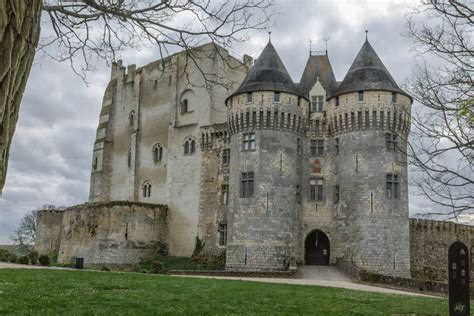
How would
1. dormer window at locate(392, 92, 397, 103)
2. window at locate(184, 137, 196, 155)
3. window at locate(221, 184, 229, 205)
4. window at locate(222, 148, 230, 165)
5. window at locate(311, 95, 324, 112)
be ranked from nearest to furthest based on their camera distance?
dormer window at locate(392, 92, 397, 103) → window at locate(311, 95, 324, 112) → window at locate(221, 184, 229, 205) → window at locate(222, 148, 230, 165) → window at locate(184, 137, 196, 155)

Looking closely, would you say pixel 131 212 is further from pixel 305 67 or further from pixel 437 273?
pixel 437 273

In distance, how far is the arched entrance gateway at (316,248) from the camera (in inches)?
1379

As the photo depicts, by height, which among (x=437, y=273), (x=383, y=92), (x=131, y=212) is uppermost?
(x=383, y=92)

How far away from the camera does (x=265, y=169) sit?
33875 mm

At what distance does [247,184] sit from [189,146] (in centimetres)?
995

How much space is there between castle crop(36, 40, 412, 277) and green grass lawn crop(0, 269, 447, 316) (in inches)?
606

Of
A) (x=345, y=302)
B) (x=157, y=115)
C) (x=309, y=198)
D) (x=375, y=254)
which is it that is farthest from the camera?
(x=157, y=115)

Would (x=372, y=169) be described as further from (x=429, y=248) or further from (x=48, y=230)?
(x=48, y=230)

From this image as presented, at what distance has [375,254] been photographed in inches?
1270

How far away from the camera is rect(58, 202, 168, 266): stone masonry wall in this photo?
130 ft

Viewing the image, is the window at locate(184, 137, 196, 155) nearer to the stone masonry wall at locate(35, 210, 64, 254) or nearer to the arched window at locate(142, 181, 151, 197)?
the arched window at locate(142, 181, 151, 197)

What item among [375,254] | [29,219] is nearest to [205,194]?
[375,254]

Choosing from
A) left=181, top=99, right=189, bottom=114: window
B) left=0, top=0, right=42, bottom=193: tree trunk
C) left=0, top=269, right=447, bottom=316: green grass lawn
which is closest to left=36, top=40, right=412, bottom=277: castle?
left=181, top=99, right=189, bottom=114: window

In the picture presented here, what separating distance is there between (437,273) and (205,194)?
1699 cm
